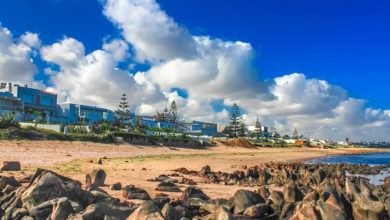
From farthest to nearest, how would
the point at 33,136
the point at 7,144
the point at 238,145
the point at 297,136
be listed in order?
the point at 297,136, the point at 238,145, the point at 33,136, the point at 7,144

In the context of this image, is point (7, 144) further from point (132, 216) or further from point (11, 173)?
point (132, 216)

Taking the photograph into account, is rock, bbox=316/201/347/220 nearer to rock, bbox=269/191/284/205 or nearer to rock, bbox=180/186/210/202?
rock, bbox=269/191/284/205

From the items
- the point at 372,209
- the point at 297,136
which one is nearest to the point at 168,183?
the point at 372,209

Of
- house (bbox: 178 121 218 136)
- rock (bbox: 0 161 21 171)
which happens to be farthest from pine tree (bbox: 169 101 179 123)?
rock (bbox: 0 161 21 171)

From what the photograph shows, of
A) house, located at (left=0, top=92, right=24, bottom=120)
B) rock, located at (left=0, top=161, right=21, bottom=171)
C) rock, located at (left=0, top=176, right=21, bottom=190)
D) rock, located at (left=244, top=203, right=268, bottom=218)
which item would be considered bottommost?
rock, located at (left=244, top=203, right=268, bottom=218)

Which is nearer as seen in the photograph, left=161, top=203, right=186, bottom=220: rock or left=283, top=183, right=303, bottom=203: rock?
left=161, top=203, right=186, bottom=220: rock

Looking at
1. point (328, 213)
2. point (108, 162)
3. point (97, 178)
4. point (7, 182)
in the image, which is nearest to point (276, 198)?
point (328, 213)

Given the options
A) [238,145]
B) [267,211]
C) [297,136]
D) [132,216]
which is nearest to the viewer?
[132,216]

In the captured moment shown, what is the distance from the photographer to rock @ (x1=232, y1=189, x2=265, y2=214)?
13643 millimetres

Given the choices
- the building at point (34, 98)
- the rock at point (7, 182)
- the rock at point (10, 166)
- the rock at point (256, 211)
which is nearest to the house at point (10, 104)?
the building at point (34, 98)

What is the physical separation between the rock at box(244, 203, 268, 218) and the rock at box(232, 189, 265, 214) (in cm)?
17

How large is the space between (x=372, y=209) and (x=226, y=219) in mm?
5463

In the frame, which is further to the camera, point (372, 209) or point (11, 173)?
point (11, 173)

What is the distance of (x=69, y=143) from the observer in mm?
43281
